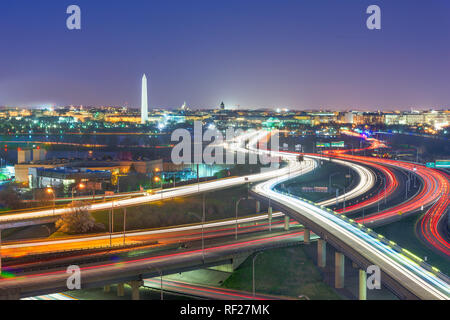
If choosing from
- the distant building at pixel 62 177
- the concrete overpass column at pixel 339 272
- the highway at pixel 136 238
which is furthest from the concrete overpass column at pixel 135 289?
the distant building at pixel 62 177

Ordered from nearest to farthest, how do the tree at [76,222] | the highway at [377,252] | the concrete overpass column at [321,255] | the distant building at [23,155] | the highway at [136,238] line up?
1. the highway at [377,252]
2. the concrete overpass column at [321,255]
3. the highway at [136,238]
4. the tree at [76,222]
5. the distant building at [23,155]

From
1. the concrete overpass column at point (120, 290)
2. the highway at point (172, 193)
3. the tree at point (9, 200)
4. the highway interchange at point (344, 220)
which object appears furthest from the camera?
the tree at point (9, 200)

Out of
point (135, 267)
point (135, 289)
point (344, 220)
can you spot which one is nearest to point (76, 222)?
point (135, 267)

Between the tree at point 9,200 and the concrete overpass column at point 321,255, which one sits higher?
the tree at point 9,200

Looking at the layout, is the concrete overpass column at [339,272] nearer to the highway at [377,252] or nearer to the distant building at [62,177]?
the highway at [377,252]

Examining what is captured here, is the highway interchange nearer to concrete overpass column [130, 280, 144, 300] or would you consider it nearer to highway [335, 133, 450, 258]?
highway [335, 133, 450, 258]

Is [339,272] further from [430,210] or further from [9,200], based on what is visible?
[9,200]

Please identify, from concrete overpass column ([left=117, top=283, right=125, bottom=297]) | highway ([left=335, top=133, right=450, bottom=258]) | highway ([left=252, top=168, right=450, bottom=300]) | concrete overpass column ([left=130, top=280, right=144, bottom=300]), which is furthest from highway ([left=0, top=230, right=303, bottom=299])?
highway ([left=335, top=133, right=450, bottom=258])

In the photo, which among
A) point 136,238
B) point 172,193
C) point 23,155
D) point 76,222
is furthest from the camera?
point 23,155
